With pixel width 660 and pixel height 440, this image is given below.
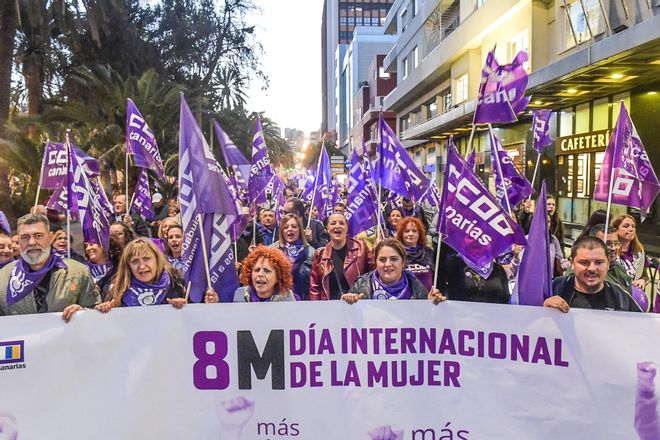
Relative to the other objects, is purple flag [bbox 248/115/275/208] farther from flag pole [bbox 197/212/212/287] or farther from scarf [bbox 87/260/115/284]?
flag pole [bbox 197/212/212/287]

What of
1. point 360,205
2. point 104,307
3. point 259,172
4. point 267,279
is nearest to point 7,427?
point 104,307

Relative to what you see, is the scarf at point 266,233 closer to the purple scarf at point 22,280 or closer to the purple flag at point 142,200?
the purple flag at point 142,200

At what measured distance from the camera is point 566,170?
752 inches

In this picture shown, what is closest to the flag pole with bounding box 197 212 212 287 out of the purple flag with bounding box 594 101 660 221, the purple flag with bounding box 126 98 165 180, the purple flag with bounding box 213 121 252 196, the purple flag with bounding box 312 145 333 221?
Answer: the purple flag with bounding box 213 121 252 196

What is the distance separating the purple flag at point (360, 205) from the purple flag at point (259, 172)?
4.14 ft

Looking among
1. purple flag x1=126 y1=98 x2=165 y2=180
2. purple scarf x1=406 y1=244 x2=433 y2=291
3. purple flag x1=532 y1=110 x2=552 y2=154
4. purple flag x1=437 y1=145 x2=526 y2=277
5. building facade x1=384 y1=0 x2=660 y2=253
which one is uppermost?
building facade x1=384 y1=0 x2=660 y2=253

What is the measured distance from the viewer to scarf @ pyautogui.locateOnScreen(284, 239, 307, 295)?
5645 mm

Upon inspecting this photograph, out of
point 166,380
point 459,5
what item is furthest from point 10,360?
point 459,5

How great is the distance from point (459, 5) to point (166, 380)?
29352 millimetres

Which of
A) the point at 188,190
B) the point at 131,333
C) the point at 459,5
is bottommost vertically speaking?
the point at 131,333

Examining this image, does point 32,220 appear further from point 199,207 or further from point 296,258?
point 296,258

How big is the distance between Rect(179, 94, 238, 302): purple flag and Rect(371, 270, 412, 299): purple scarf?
1.08 meters

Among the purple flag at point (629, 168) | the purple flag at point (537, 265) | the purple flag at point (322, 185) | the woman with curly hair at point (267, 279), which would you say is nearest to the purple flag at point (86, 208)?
the woman with curly hair at point (267, 279)

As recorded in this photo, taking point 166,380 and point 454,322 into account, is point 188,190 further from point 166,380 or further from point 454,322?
point 454,322
